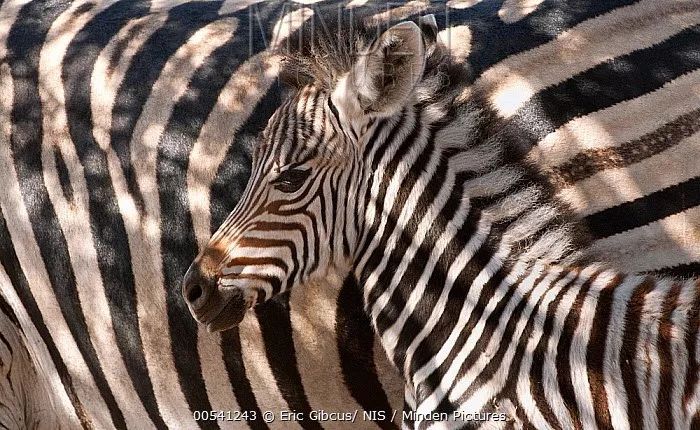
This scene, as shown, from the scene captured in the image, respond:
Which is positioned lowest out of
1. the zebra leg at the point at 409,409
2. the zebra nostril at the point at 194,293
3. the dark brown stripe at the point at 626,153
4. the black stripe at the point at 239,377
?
the black stripe at the point at 239,377

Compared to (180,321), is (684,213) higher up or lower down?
higher up

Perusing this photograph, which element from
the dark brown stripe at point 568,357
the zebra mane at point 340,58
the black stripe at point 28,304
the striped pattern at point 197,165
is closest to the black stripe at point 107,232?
the striped pattern at point 197,165

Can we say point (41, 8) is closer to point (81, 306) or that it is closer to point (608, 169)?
point (81, 306)

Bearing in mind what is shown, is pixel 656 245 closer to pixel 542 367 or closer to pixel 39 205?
pixel 542 367

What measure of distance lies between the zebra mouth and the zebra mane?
835 mm

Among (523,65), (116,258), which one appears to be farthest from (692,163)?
(116,258)

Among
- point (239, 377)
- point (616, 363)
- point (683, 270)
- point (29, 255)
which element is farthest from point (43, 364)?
point (683, 270)

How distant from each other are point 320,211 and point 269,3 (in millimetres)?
1488

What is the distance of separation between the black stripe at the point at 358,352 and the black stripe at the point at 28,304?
152cm

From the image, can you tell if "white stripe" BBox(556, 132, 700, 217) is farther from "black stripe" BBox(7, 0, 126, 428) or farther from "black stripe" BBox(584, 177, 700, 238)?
"black stripe" BBox(7, 0, 126, 428)

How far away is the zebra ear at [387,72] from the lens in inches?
122

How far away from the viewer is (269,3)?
4328mm

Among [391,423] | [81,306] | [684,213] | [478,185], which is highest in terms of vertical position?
[478,185]

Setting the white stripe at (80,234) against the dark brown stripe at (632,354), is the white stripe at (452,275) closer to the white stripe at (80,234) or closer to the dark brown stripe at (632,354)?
the dark brown stripe at (632,354)
